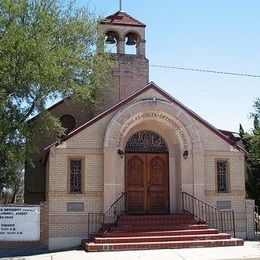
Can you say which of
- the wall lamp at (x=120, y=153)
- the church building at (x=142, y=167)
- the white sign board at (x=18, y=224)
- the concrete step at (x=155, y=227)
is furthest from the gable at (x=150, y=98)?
the concrete step at (x=155, y=227)

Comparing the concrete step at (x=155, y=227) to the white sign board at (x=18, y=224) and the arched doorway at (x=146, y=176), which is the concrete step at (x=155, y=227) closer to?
the arched doorway at (x=146, y=176)

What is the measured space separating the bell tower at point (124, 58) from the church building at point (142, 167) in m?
3.71

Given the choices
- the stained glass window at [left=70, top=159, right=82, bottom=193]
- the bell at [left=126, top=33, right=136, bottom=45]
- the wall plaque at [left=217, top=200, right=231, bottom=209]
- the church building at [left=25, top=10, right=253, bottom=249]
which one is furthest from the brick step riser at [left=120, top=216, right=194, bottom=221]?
the bell at [left=126, top=33, right=136, bottom=45]

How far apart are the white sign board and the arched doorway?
12.7ft

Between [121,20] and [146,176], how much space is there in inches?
323

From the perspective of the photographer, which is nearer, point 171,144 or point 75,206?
point 75,206

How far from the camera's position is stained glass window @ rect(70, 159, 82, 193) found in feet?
59.0

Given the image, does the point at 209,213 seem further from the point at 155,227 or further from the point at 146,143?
the point at 146,143

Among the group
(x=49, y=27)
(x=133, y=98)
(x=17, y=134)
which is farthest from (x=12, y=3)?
(x=133, y=98)

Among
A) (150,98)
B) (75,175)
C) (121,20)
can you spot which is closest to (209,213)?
(150,98)

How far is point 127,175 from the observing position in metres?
19.0

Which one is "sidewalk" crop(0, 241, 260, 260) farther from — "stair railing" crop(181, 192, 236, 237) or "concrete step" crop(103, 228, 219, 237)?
"stair railing" crop(181, 192, 236, 237)

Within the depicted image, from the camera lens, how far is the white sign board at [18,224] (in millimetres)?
16547

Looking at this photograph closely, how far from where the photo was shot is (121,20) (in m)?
23.0
